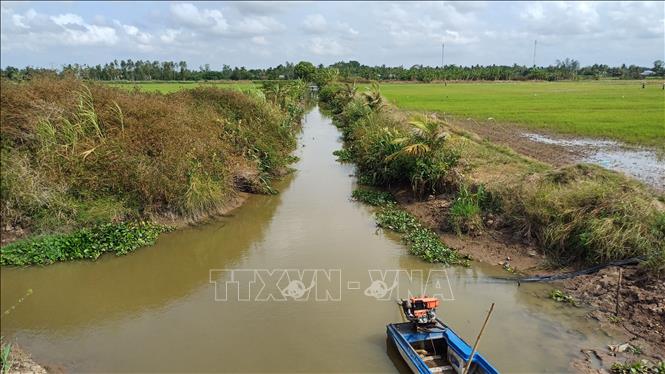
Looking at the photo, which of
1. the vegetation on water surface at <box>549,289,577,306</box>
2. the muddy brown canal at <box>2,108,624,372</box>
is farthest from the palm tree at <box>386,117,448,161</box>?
the vegetation on water surface at <box>549,289,577,306</box>

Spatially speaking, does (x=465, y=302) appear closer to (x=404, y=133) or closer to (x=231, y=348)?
(x=231, y=348)

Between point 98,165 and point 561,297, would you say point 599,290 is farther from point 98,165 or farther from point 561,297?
point 98,165

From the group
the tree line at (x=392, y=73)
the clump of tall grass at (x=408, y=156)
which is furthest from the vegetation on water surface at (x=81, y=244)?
the tree line at (x=392, y=73)

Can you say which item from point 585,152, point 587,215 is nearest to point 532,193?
point 587,215

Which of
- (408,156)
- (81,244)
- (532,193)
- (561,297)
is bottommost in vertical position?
(561,297)

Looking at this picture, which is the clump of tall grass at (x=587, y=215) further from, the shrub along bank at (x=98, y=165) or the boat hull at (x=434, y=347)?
the shrub along bank at (x=98, y=165)
